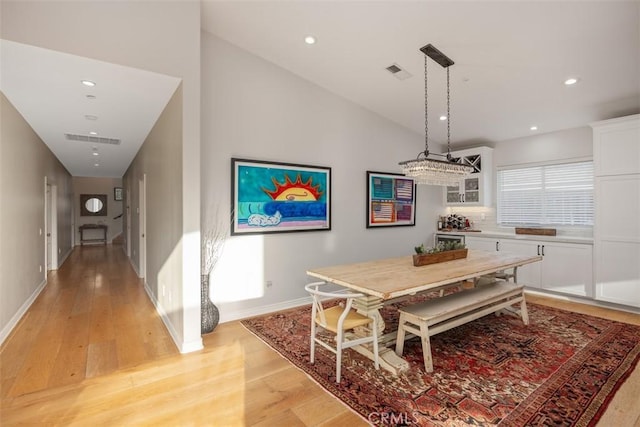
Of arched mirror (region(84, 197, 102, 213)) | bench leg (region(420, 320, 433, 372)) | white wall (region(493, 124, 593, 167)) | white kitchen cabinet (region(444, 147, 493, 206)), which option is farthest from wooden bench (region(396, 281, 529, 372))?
arched mirror (region(84, 197, 102, 213))

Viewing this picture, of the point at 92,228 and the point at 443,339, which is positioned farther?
the point at 92,228

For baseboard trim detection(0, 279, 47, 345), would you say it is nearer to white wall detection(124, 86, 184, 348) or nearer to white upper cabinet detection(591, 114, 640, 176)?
white wall detection(124, 86, 184, 348)

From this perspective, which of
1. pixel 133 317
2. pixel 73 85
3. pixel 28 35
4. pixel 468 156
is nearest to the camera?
pixel 28 35

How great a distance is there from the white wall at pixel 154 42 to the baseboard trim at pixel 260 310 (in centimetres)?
71

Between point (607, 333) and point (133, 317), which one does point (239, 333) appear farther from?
point (607, 333)

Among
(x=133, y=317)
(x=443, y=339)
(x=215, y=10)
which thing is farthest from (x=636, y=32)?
(x=133, y=317)

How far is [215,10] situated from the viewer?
3182 mm

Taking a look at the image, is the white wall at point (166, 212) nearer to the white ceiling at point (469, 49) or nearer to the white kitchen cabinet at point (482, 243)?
the white ceiling at point (469, 49)

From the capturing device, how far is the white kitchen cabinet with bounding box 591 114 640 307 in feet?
12.7

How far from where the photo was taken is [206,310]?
3.35m

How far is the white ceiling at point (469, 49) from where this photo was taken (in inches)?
110

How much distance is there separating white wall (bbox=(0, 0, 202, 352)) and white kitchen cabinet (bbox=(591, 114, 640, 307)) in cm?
502

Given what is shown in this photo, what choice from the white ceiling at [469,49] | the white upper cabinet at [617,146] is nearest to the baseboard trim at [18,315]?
the white ceiling at [469,49]

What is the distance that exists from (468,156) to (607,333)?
133 inches
